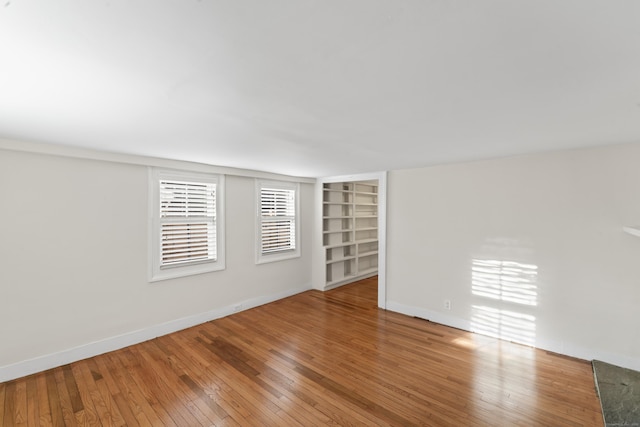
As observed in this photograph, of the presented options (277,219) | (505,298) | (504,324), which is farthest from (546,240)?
(277,219)

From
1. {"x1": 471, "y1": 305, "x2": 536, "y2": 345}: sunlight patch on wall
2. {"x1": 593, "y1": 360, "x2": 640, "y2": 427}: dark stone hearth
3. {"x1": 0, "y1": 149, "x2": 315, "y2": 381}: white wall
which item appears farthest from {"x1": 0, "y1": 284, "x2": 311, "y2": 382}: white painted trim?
{"x1": 593, "y1": 360, "x2": 640, "y2": 427}: dark stone hearth

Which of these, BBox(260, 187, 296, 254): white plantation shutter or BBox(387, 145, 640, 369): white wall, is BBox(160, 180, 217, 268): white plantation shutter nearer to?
BBox(260, 187, 296, 254): white plantation shutter

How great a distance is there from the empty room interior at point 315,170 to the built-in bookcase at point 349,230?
41.6 inches

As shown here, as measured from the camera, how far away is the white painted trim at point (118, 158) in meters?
2.52

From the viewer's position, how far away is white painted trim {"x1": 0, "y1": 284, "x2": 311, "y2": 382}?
2535 mm

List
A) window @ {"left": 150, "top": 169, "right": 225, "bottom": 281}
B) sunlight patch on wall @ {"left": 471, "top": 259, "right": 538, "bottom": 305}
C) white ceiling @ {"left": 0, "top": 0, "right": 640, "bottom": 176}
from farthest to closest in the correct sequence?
window @ {"left": 150, "top": 169, "right": 225, "bottom": 281} < sunlight patch on wall @ {"left": 471, "top": 259, "right": 538, "bottom": 305} < white ceiling @ {"left": 0, "top": 0, "right": 640, "bottom": 176}

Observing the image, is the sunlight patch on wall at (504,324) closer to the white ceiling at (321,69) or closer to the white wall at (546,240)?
the white wall at (546,240)

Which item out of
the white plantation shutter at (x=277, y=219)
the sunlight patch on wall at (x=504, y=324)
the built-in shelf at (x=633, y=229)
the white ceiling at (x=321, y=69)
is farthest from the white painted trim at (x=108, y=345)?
the built-in shelf at (x=633, y=229)

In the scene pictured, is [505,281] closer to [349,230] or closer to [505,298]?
[505,298]

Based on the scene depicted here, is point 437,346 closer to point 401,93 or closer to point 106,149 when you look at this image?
point 401,93

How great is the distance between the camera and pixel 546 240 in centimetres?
300

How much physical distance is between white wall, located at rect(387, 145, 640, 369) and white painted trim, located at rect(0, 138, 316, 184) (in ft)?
8.41

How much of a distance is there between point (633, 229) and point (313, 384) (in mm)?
2971

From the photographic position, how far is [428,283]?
12.7 ft
